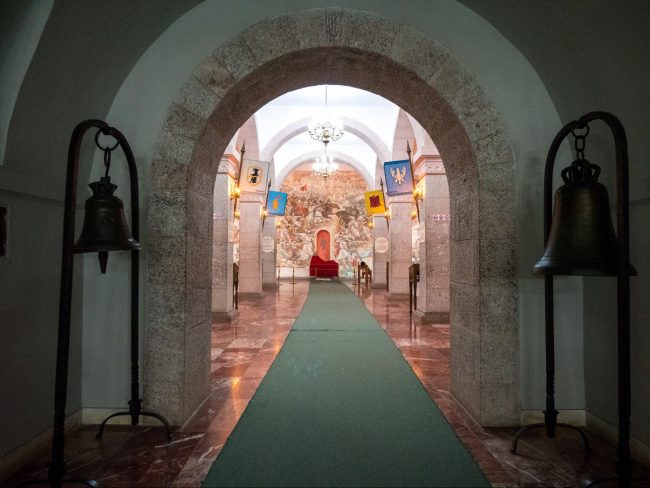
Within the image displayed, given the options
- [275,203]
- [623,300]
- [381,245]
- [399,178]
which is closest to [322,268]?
[381,245]

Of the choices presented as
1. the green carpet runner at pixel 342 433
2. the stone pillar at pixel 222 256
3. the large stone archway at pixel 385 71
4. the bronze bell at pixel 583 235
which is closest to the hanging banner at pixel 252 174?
the stone pillar at pixel 222 256

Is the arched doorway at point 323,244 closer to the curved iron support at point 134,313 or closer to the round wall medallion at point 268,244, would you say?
the round wall medallion at point 268,244

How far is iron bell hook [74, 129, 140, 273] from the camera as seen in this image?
2.08m

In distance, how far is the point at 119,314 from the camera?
8.78 ft

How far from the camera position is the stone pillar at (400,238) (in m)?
10.9

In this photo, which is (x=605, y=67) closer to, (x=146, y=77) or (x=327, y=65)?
(x=327, y=65)

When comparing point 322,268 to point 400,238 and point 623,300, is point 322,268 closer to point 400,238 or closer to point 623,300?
point 400,238

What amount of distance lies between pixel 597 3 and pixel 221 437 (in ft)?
11.9

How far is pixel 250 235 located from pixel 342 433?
9189 mm

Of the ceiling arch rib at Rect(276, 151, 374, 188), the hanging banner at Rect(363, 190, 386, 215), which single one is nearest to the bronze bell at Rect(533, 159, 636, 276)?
the hanging banner at Rect(363, 190, 386, 215)

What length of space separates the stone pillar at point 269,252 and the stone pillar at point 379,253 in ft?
13.3

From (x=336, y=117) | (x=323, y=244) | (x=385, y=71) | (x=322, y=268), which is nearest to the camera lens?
(x=385, y=71)

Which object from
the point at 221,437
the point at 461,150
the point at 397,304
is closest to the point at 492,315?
the point at 461,150

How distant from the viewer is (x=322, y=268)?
1938cm
